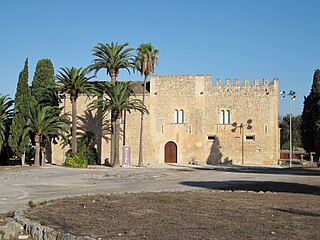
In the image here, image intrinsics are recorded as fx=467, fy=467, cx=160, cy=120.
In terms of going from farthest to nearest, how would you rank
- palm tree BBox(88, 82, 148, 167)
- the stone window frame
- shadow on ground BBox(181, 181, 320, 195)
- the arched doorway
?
the arched doorway
the stone window frame
palm tree BBox(88, 82, 148, 167)
shadow on ground BBox(181, 181, 320, 195)

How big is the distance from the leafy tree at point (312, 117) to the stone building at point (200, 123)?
4.61m

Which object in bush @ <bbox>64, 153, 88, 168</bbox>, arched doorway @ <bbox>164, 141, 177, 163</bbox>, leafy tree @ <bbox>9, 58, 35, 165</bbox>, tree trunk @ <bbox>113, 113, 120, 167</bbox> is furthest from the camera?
arched doorway @ <bbox>164, 141, 177, 163</bbox>

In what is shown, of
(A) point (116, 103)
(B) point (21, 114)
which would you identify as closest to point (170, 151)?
(A) point (116, 103)

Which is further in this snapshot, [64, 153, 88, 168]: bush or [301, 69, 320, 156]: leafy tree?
[301, 69, 320, 156]: leafy tree

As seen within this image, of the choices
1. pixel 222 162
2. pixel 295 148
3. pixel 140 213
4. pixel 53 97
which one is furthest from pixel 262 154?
pixel 295 148

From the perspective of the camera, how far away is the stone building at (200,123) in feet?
160

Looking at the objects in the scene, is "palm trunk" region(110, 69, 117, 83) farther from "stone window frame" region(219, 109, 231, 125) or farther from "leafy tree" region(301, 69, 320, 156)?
"leafy tree" region(301, 69, 320, 156)

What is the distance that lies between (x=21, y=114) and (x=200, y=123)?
1845 cm

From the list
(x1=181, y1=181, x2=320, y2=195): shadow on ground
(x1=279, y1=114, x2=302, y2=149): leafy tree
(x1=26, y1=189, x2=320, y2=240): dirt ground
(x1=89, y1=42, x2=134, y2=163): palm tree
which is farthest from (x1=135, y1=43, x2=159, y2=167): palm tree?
(x1=279, y1=114, x2=302, y2=149): leafy tree

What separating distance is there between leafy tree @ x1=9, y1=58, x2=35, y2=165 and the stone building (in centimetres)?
717

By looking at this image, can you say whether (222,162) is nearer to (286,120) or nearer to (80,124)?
(80,124)

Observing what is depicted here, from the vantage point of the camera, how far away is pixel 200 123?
163 ft

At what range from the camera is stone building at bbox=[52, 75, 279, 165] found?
48906 millimetres

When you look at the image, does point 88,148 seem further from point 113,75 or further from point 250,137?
point 250,137
